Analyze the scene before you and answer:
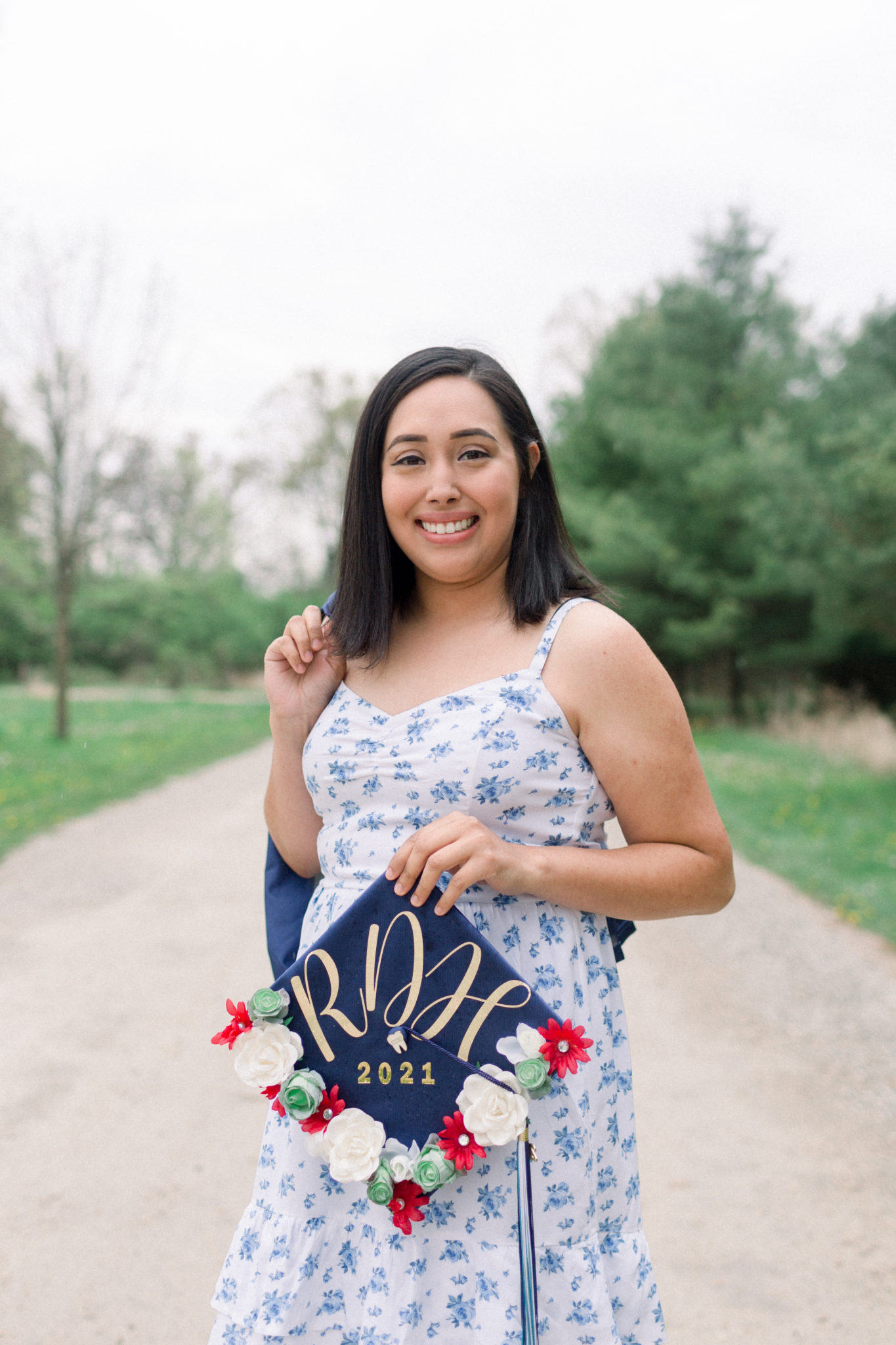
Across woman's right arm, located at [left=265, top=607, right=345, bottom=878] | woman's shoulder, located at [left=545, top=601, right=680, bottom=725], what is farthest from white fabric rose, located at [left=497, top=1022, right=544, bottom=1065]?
woman's right arm, located at [left=265, top=607, right=345, bottom=878]

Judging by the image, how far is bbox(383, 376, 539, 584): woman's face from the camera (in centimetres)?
162

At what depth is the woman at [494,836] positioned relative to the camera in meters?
1.46

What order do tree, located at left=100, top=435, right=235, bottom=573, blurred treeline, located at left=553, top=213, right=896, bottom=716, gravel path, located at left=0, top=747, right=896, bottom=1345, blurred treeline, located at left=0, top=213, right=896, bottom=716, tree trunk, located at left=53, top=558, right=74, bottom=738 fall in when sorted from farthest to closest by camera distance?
tree, located at left=100, top=435, right=235, bottom=573, blurred treeline, located at left=553, top=213, right=896, bottom=716, blurred treeline, located at left=0, top=213, right=896, bottom=716, tree trunk, located at left=53, top=558, right=74, bottom=738, gravel path, located at left=0, top=747, right=896, bottom=1345

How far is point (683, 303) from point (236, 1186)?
66.9 feet

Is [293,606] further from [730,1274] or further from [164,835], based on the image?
[730,1274]

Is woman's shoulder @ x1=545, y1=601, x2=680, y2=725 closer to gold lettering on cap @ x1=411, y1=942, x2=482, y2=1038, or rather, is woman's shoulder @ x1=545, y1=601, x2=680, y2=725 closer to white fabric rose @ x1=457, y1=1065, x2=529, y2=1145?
gold lettering on cap @ x1=411, y1=942, x2=482, y2=1038

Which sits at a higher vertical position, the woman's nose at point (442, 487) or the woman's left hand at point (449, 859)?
the woman's nose at point (442, 487)

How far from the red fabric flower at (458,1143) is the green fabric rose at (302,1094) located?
0.18 metres

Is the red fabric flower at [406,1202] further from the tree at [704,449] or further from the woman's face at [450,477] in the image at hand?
the tree at [704,449]

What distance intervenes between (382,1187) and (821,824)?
8.42 meters

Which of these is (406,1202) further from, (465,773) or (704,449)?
(704,449)

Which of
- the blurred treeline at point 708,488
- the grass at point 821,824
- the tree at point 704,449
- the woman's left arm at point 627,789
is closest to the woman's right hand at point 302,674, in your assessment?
the woman's left arm at point 627,789

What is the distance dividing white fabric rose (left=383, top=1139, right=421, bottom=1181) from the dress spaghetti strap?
671 millimetres

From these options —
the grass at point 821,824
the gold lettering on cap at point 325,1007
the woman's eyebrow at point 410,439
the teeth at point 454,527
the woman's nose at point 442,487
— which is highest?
the woman's eyebrow at point 410,439
